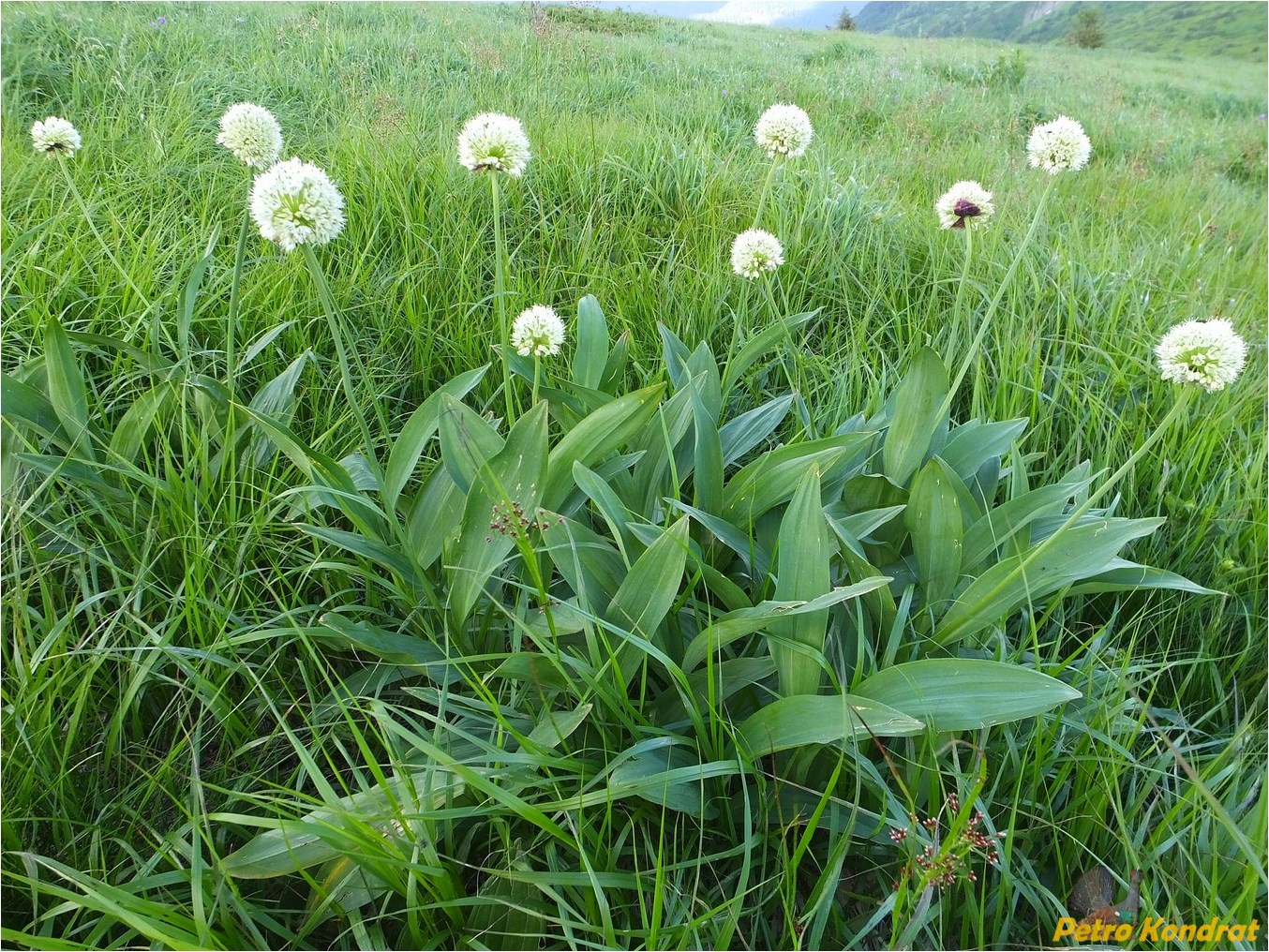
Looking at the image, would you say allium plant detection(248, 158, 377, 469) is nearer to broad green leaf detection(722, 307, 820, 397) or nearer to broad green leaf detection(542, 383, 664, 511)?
broad green leaf detection(542, 383, 664, 511)

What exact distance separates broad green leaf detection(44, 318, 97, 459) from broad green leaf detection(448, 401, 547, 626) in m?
0.94

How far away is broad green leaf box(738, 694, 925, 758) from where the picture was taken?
102cm

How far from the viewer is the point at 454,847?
1.13 m

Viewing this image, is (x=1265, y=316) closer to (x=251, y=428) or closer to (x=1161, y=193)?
(x=1161, y=193)

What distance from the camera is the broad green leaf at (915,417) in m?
1.51

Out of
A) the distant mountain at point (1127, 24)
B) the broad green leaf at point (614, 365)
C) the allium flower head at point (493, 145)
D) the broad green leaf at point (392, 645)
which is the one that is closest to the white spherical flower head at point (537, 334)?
the broad green leaf at point (614, 365)

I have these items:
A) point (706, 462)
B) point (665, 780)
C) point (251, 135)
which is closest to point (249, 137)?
point (251, 135)

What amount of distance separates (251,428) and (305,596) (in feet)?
1.41

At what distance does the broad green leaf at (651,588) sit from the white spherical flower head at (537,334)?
67cm

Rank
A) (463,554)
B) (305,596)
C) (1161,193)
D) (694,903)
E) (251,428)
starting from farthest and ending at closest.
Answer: (1161,193) → (251,428) → (305,596) → (463,554) → (694,903)

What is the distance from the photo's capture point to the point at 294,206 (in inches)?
48.1

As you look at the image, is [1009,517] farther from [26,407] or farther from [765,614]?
[26,407]

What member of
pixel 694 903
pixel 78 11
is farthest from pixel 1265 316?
pixel 78 11

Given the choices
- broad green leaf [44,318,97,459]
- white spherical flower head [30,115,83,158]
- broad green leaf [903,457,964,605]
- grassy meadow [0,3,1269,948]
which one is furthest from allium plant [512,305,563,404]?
white spherical flower head [30,115,83,158]
